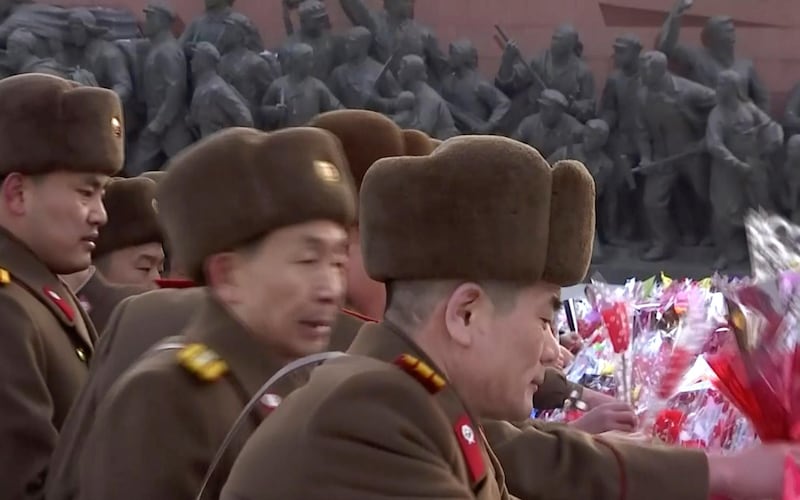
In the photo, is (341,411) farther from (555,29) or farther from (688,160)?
(555,29)

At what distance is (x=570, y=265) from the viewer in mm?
1429

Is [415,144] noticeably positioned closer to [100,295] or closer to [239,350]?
[239,350]

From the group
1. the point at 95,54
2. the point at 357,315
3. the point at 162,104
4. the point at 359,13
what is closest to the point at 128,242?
the point at 357,315

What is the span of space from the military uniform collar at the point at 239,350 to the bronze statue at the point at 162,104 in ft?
37.7

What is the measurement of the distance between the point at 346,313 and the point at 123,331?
1.09 ft

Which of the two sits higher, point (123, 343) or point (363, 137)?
point (363, 137)

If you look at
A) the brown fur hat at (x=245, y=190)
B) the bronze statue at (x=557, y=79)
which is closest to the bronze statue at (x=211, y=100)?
the bronze statue at (x=557, y=79)

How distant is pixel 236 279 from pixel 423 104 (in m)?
11.0

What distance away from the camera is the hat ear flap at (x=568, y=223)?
4.63 ft

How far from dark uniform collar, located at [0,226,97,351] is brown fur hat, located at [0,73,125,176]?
0.44ft

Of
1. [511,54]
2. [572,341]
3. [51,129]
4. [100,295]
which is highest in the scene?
[51,129]

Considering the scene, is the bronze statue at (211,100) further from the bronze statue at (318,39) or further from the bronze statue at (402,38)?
the bronze statue at (402,38)

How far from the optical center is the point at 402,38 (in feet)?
43.4

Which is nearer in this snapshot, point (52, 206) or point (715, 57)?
point (52, 206)
